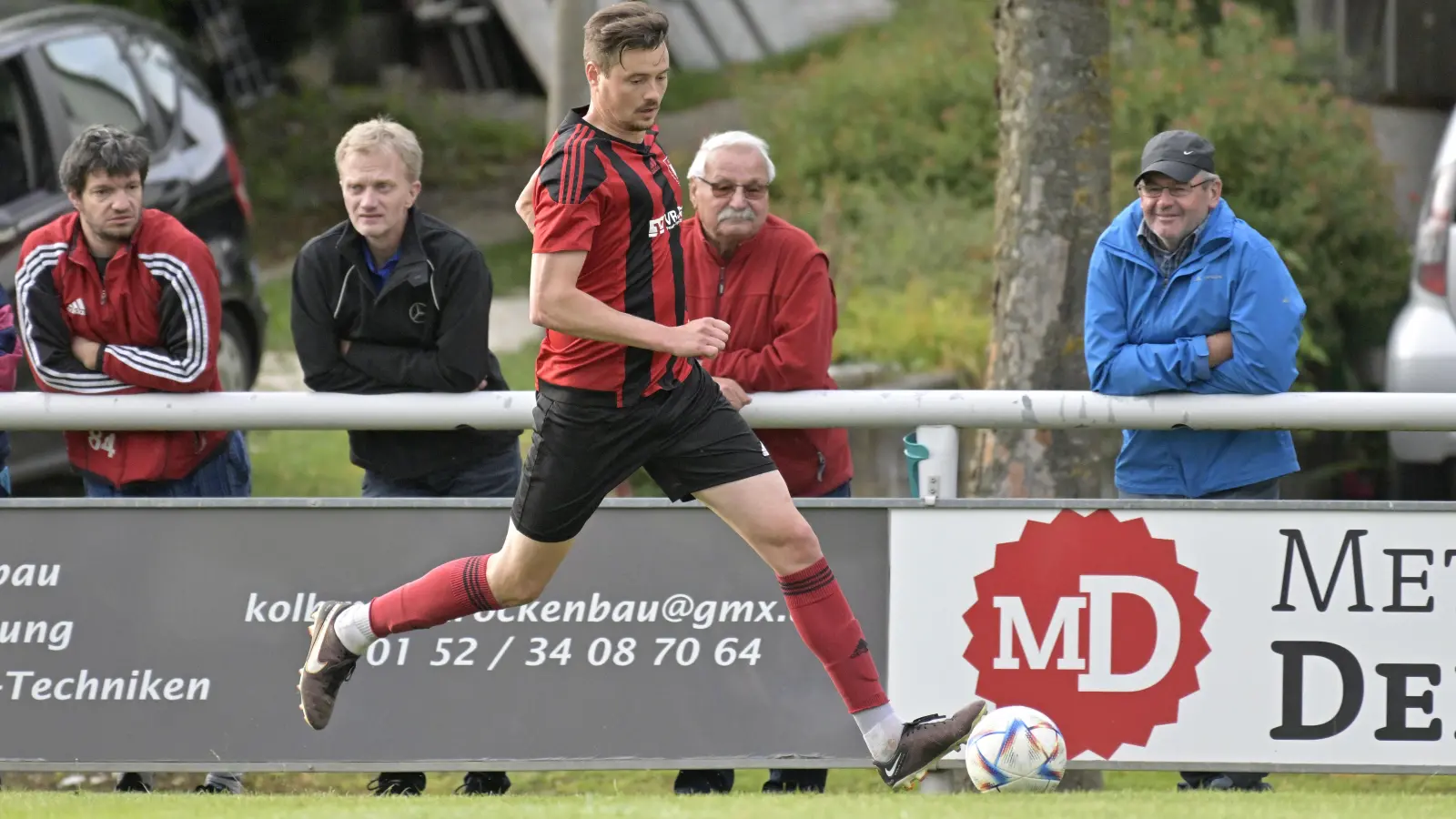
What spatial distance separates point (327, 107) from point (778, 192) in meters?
9.65

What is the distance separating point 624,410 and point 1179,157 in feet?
6.77

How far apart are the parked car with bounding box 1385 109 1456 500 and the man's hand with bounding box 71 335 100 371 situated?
564 cm

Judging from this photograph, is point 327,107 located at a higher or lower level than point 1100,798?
higher

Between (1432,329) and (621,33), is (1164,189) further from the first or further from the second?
(1432,329)

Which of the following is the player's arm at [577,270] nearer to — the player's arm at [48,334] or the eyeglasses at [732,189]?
the eyeglasses at [732,189]

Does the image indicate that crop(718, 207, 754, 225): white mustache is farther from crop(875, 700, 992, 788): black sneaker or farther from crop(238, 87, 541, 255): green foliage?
crop(238, 87, 541, 255): green foliage

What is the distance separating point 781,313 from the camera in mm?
6121

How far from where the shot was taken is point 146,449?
608 cm

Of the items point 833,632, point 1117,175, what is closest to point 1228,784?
point 833,632

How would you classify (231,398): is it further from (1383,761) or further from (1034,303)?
(1383,761)

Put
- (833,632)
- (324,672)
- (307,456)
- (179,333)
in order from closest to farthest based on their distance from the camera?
(833,632) → (324,672) → (179,333) → (307,456)

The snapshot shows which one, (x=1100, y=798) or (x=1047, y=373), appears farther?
(x=1047, y=373)

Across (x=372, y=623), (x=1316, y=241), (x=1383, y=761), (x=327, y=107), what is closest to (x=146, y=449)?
(x=372, y=623)

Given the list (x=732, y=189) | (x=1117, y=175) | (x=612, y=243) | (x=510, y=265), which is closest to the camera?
(x=612, y=243)
